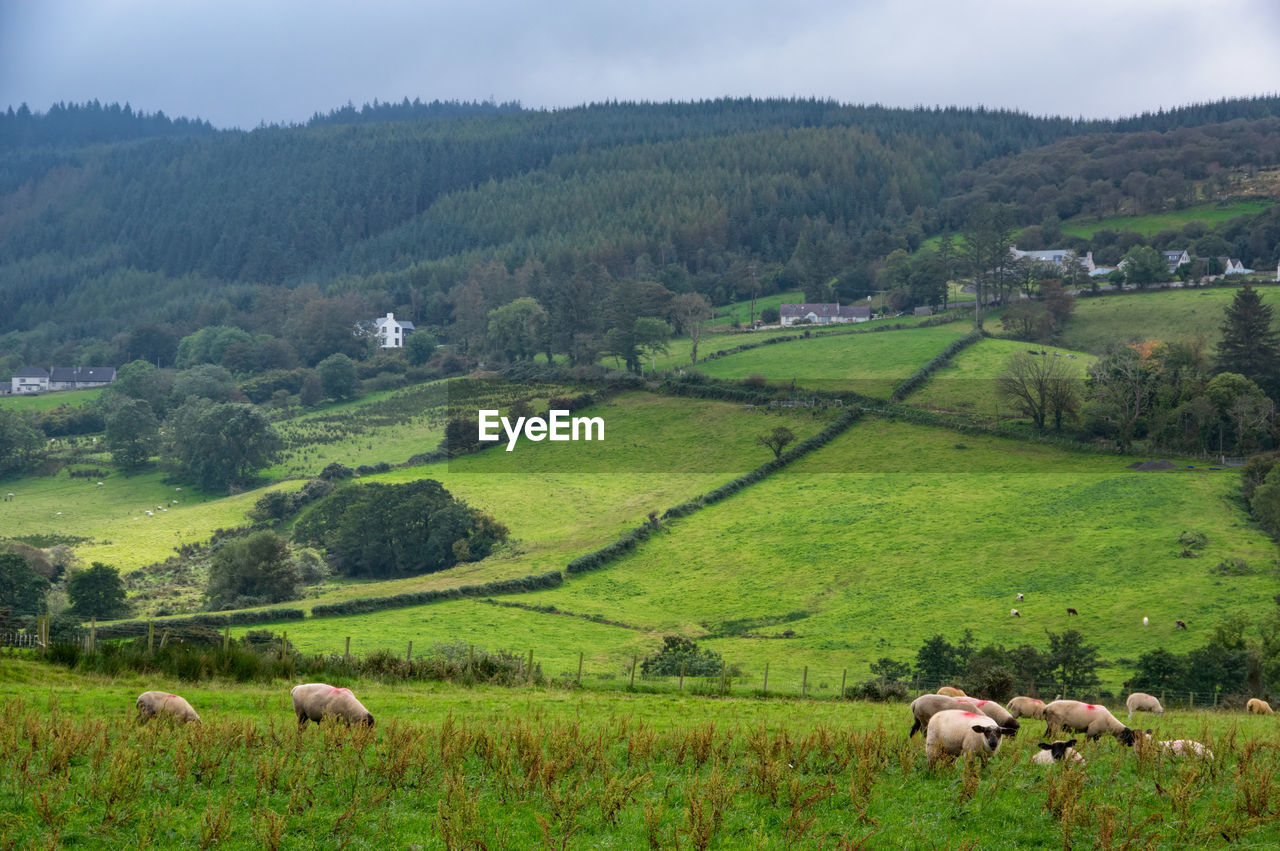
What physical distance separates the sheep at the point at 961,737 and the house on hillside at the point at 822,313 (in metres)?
133

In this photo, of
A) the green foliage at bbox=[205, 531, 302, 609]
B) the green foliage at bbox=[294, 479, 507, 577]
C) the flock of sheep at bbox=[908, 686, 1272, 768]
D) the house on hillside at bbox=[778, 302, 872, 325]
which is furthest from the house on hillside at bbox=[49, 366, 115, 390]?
the flock of sheep at bbox=[908, 686, 1272, 768]

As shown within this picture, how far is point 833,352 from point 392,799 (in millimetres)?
103397

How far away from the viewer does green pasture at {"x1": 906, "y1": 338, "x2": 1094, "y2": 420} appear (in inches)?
3634

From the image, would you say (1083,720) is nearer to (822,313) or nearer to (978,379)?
(978,379)

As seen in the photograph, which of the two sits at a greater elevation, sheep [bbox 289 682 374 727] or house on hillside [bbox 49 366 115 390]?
house on hillside [bbox 49 366 115 390]

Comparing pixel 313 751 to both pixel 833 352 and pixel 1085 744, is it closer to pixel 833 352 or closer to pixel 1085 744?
pixel 1085 744

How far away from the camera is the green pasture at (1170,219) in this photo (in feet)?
568

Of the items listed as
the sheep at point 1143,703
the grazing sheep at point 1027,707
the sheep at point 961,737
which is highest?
the sheep at point 961,737

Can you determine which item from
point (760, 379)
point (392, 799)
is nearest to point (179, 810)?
point (392, 799)

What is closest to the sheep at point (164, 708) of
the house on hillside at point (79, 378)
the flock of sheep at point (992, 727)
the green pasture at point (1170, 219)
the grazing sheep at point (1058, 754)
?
the flock of sheep at point (992, 727)

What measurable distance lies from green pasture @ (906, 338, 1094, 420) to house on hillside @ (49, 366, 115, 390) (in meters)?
136

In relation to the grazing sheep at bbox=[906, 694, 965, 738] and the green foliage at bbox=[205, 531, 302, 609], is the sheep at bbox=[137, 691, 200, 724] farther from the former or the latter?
the green foliage at bbox=[205, 531, 302, 609]

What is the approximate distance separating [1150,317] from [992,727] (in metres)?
114

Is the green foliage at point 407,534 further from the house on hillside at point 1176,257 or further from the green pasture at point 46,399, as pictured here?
the house on hillside at point 1176,257
